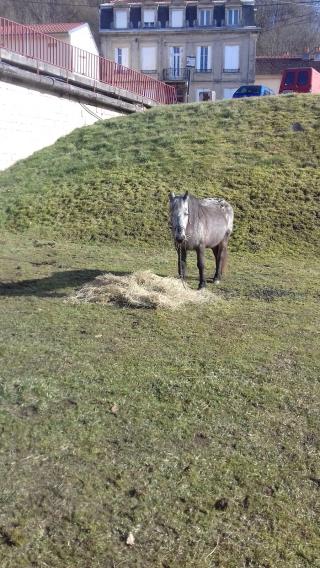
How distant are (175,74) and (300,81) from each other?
18962 mm

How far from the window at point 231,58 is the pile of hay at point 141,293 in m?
44.4

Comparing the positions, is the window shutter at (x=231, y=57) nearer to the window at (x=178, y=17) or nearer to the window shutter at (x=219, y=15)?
the window shutter at (x=219, y=15)

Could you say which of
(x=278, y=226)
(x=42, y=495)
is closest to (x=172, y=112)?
(x=278, y=226)

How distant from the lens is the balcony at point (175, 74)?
158ft

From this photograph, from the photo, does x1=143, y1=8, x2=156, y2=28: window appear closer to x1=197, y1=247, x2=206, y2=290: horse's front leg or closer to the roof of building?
the roof of building

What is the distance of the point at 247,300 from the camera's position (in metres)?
7.79

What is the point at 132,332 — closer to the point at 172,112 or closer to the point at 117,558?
the point at 117,558

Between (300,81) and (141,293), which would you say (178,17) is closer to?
(300,81)

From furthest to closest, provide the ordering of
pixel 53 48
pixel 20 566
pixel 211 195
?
pixel 53 48
pixel 211 195
pixel 20 566

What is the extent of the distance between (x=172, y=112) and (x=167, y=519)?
19171mm

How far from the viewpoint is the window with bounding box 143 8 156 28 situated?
48875 millimetres

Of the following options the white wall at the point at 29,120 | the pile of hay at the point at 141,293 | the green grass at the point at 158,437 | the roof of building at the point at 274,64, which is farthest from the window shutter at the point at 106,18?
the green grass at the point at 158,437

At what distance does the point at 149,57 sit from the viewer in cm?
4909

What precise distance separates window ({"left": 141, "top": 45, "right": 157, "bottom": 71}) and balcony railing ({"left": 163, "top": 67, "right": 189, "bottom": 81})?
128 cm
